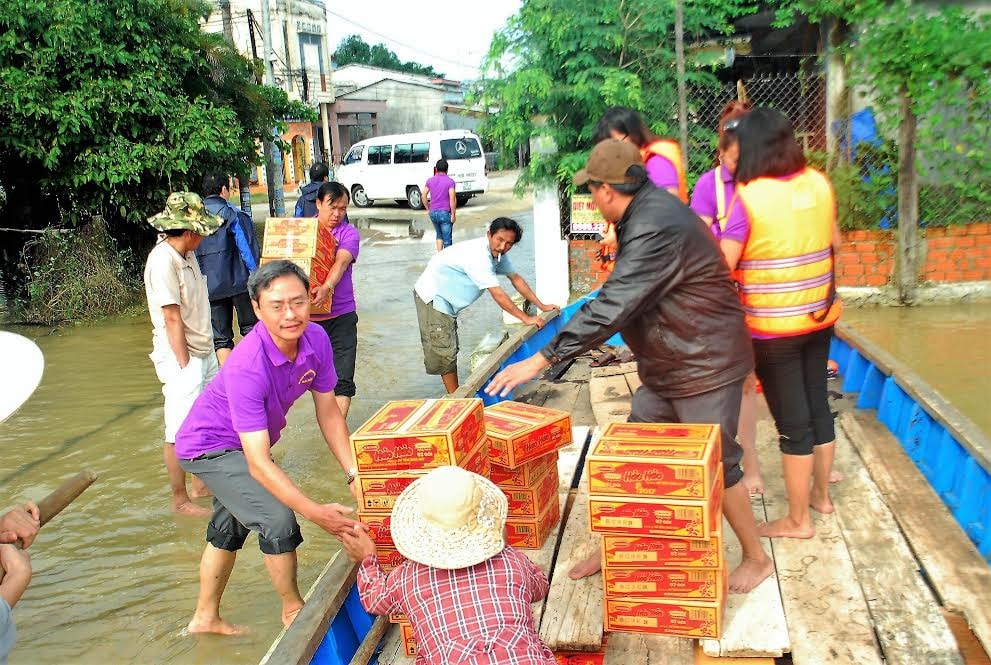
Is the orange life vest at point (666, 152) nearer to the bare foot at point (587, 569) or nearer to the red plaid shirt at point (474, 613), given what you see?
the bare foot at point (587, 569)

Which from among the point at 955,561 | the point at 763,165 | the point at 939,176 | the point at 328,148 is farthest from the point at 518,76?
the point at 328,148

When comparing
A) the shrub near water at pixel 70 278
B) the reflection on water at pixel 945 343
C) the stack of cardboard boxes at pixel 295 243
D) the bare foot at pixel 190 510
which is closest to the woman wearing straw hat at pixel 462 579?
the bare foot at pixel 190 510

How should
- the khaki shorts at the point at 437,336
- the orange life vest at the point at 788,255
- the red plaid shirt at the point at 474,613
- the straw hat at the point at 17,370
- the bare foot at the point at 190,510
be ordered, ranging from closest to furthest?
the red plaid shirt at the point at 474,613
the straw hat at the point at 17,370
the orange life vest at the point at 788,255
the bare foot at the point at 190,510
the khaki shorts at the point at 437,336

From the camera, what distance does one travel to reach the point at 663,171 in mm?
4621

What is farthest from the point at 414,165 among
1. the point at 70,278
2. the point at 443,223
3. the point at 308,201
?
the point at 308,201

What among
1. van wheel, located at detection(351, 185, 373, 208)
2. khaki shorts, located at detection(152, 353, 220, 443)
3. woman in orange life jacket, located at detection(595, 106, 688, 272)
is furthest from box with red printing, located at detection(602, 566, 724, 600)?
van wheel, located at detection(351, 185, 373, 208)

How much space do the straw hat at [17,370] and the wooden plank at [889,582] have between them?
281 centimetres

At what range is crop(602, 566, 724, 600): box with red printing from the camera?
2699mm

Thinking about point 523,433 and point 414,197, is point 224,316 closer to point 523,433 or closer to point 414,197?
point 523,433

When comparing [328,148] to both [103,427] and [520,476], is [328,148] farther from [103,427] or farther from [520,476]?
[520,476]

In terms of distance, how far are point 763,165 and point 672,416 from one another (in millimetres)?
1023

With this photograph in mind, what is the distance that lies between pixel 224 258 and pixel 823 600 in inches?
187

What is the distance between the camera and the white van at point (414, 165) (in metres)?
22.6

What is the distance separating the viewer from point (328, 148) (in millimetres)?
36844
